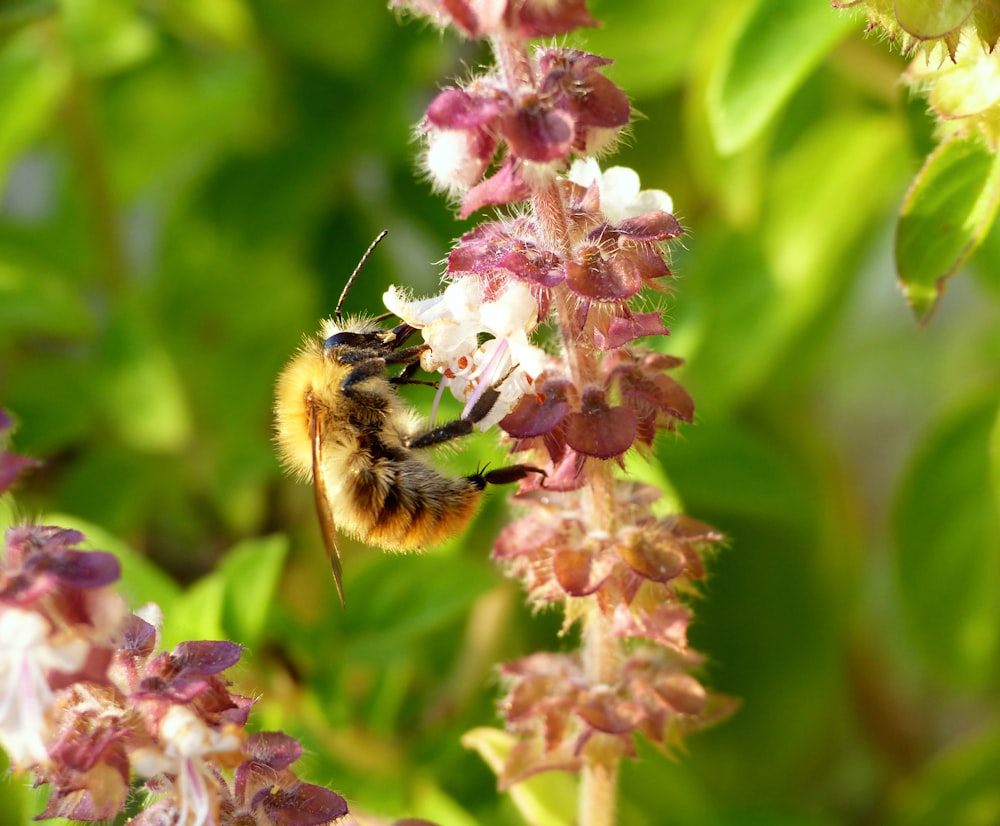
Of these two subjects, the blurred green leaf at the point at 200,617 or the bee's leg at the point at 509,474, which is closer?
the bee's leg at the point at 509,474

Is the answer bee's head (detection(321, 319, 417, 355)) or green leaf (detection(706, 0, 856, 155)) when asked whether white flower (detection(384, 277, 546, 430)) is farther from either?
green leaf (detection(706, 0, 856, 155))

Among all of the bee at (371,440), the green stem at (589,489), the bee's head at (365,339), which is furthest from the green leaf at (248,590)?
the green stem at (589,489)

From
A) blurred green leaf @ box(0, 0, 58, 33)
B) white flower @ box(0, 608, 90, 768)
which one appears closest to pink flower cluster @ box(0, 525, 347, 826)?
white flower @ box(0, 608, 90, 768)

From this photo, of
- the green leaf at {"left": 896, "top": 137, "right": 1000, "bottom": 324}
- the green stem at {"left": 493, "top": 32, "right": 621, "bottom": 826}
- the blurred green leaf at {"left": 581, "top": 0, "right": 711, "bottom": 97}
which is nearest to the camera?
the green stem at {"left": 493, "top": 32, "right": 621, "bottom": 826}

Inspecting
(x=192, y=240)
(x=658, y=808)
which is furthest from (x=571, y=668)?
(x=192, y=240)

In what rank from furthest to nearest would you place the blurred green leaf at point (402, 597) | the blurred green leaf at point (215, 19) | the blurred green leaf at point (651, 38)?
the blurred green leaf at point (215, 19)
the blurred green leaf at point (651, 38)
the blurred green leaf at point (402, 597)

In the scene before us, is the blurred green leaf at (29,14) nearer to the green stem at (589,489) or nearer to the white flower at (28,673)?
the green stem at (589,489)

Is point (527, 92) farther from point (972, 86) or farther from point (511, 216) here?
point (972, 86)

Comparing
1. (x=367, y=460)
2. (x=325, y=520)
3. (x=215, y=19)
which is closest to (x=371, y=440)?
(x=367, y=460)
